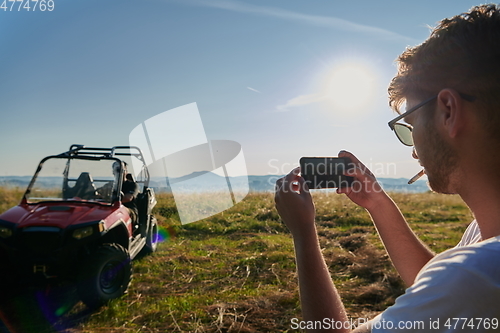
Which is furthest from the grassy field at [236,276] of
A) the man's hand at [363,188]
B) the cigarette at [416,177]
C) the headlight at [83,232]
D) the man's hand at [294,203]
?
the man's hand at [294,203]

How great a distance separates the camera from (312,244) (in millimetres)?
1072

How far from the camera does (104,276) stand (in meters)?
3.78

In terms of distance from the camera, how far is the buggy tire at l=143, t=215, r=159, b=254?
5871 millimetres

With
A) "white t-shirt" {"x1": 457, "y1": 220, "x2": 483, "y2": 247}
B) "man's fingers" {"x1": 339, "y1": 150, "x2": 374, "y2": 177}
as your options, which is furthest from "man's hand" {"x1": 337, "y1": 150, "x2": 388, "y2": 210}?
"white t-shirt" {"x1": 457, "y1": 220, "x2": 483, "y2": 247}

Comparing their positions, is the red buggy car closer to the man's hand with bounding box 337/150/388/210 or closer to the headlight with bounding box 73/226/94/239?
the headlight with bounding box 73/226/94/239

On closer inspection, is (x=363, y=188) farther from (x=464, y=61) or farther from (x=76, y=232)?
(x=76, y=232)

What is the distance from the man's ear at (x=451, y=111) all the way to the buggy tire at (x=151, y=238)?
5564mm

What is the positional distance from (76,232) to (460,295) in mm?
3742

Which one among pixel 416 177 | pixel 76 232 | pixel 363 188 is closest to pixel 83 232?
pixel 76 232

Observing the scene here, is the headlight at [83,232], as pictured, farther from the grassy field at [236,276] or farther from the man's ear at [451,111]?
the man's ear at [451,111]

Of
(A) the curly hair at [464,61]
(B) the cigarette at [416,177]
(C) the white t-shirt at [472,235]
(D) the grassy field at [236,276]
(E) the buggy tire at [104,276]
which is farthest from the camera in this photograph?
(E) the buggy tire at [104,276]

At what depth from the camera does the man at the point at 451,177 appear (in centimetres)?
68

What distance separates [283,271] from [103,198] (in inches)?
106

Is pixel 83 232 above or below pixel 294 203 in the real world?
below
